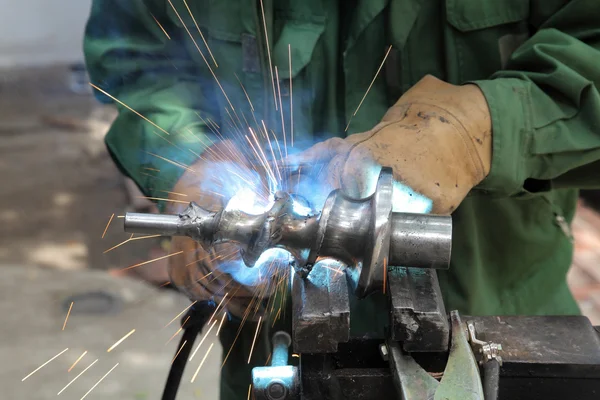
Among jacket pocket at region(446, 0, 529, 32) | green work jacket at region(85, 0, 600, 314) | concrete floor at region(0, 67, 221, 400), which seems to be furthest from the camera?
concrete floor at region(0, 67, 221, 400)

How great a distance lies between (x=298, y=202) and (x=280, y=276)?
0.31m

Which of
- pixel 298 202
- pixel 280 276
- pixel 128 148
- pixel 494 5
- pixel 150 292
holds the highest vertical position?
pixel 494 5

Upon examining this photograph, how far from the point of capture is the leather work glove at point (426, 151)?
3.45 feet

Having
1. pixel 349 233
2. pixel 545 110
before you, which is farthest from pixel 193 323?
pixel 545 110

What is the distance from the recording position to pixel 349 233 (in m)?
0.80

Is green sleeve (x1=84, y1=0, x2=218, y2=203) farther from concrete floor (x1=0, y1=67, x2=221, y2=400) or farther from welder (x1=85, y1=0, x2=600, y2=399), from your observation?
concrete floor (x1=0, y1=67, x2=221, y2=400)

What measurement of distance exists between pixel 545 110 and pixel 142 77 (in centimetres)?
89

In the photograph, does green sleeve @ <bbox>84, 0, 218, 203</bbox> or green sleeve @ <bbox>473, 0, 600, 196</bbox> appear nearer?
green sleeve @ <bbox>473, 0, 600, 196</bbox>

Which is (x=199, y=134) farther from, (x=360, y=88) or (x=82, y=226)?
(x=82, y=226)

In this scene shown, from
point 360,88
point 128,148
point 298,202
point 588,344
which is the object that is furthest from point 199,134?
point 588,344

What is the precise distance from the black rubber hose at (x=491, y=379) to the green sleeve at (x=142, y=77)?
81 cm

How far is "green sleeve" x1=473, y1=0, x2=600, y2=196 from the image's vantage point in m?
1.13

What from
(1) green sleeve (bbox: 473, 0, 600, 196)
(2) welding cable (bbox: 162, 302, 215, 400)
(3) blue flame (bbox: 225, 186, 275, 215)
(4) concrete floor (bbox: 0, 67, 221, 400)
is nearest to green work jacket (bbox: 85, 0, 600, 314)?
(1) green sleeve (bbox: 473, 0, 600, 196)

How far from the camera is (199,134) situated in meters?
1.39
